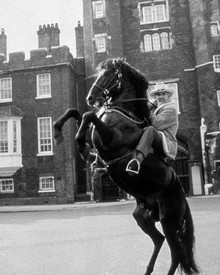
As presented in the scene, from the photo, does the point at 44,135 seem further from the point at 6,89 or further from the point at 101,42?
the point at 101,42

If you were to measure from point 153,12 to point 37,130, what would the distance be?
542 inches

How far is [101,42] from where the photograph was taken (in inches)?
1085

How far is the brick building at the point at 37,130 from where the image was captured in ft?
83.3

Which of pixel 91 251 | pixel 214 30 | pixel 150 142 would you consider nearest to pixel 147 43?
pixel 214 30

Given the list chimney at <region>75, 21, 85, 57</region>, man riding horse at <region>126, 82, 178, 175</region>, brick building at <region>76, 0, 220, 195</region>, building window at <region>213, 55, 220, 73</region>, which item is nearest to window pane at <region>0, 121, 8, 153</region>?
brick building at <region>76, 0, 220, 195</region>

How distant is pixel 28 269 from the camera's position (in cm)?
533

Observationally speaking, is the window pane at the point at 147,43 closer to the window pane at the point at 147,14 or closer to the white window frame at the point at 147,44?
the white window frame at the point at 147,44

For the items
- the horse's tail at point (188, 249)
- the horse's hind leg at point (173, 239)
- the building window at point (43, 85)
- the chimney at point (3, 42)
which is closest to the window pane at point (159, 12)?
the building window at point (43, 85)

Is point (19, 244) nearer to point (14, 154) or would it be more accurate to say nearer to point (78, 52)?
point (14, 154)

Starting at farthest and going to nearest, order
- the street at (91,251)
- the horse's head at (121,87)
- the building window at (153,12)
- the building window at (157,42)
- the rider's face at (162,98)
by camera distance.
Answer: the building window at (153,12)
the building window at (157,42)
the street at (91,251)
the rider's face at (162,98)
the horse's head at (121,87)

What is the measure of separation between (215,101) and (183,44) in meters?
5.76

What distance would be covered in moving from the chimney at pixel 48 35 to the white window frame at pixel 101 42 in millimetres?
6742

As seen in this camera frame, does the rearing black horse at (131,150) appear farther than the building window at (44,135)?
No

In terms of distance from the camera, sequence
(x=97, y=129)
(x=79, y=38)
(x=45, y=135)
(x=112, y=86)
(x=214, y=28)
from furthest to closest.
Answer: (x=79, y=38)
(x=214, y=28)
(x=45, y=135)
(x=112, y=86)
(x=97, y=129)
